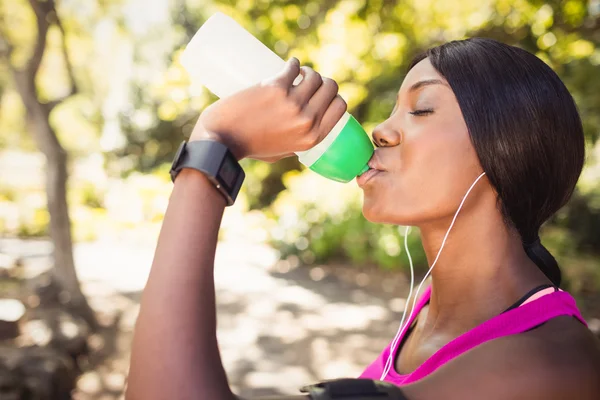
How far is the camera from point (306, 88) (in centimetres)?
121

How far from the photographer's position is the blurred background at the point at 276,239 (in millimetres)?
5426

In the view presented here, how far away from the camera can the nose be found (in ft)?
5.30

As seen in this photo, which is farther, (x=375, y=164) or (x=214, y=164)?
(x=375, y=164)

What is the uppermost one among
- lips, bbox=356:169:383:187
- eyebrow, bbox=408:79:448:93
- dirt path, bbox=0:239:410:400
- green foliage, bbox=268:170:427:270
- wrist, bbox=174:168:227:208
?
green foliage, bbox=268:170:427:270

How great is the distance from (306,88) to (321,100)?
1.7 inches

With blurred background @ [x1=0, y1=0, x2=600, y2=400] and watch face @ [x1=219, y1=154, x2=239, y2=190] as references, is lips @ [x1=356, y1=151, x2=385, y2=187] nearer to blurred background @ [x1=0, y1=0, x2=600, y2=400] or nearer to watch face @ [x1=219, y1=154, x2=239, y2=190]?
watch face @ [x1=219, y1=154, x2=239, y2=190]

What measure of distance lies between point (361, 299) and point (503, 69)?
21.2ft

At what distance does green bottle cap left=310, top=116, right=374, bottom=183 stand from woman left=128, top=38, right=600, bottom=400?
0.13ft

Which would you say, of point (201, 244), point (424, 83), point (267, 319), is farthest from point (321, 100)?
point (267, 319)

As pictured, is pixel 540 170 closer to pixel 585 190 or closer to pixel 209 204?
pixel 209 204

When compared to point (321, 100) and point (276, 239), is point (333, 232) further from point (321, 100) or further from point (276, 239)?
point (321, 100)

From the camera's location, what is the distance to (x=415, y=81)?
167 cm

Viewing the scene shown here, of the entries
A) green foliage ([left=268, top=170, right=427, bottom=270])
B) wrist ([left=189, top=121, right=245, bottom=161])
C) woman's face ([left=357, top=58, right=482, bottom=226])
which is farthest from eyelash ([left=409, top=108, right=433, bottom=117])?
green foliage ([left=268, top=170, right=427, bottom=270])

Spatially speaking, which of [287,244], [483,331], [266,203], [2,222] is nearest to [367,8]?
[483,331]
